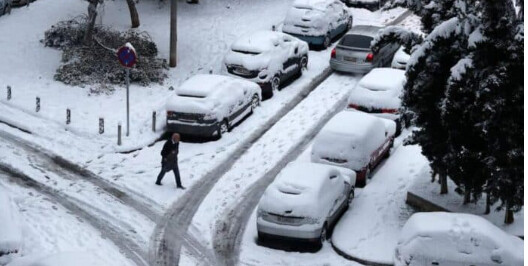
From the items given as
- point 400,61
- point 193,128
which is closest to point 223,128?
point 193,128

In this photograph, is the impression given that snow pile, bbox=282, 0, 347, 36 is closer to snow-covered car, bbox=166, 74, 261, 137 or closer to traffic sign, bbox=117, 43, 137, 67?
snow-covered car, bbox=166, 74, 261, 137

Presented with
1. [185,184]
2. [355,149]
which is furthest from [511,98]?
[185,184]

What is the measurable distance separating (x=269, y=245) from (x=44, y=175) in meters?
6.86

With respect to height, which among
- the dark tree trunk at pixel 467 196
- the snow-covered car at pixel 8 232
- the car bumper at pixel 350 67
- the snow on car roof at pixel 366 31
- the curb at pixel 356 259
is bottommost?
the curb at pixel 356 259

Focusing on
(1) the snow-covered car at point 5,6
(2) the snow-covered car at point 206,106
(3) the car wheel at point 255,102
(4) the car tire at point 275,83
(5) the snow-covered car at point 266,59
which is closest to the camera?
(2) the snow-covered car at point 206,106

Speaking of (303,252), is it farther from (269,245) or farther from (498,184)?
(498,184)

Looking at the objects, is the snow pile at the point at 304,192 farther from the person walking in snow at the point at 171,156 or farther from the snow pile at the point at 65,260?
the snow pile at the point at 65,260

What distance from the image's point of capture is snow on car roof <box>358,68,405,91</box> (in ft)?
87.4

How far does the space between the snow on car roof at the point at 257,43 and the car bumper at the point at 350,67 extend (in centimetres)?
222

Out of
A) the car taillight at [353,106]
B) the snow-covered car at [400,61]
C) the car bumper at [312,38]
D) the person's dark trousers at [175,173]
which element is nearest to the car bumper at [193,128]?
the person's dark trousers at [175,173]

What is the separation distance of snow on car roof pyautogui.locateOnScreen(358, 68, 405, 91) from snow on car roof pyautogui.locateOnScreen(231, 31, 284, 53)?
4.06 meters

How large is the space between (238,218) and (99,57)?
1130 cm

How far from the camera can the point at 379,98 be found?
26266mm

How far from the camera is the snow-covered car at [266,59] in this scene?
29281mm
